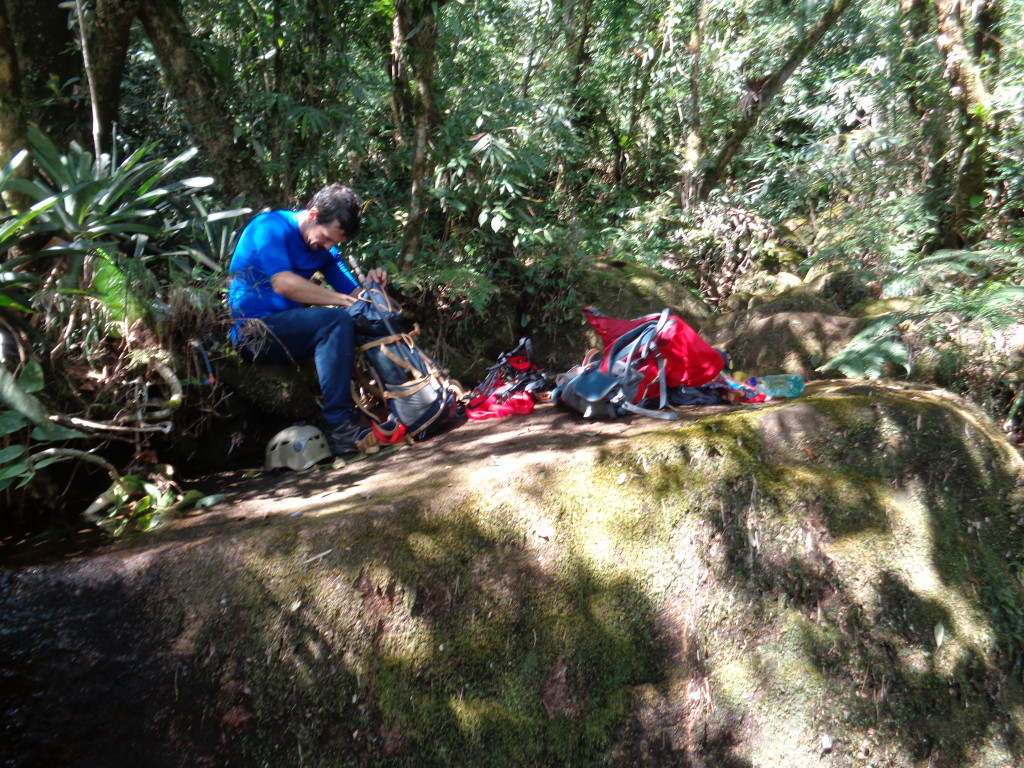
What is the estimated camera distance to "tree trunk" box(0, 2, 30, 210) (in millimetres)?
4055

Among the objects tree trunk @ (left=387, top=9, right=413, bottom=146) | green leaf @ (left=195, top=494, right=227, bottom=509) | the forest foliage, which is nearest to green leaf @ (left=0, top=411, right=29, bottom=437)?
the forest foliage

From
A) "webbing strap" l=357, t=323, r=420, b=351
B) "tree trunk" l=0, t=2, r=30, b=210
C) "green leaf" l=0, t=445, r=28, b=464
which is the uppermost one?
"tree trunk" l=0, t=2, r=30, b=210

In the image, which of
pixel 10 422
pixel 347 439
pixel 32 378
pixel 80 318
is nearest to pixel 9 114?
pixel 80 318

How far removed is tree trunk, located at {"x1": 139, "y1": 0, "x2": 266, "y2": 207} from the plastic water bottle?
14.6ft

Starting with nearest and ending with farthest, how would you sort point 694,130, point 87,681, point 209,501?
point 87,681, point 209,501, point 694,130

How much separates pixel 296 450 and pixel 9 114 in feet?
8.32

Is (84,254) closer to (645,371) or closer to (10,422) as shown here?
(10,422)

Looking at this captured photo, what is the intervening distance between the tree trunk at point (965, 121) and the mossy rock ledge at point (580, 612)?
16.2 feet

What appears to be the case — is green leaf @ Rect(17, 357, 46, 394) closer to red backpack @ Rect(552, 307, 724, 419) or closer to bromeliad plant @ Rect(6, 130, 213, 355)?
bromeliad plant @ Rect(6, 130, 213, 355)

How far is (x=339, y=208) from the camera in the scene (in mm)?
4492

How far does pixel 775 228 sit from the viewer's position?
10094 millimetres

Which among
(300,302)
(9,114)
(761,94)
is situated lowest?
(300,302)

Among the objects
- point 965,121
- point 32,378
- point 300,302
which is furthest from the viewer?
point 965,121

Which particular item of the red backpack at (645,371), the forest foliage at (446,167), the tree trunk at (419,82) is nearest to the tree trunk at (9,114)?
the forest foliage at (446,167)
